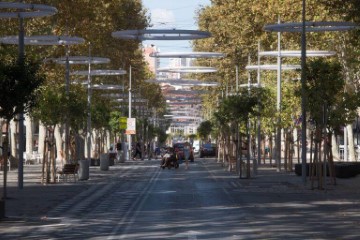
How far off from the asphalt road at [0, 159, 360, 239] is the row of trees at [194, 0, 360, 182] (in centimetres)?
391

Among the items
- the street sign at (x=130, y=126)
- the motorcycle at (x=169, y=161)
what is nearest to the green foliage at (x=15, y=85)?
the motorcycle at (x=169, y=161)

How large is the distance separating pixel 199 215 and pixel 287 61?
170 feet

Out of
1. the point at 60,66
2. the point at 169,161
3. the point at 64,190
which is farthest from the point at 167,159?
the point at 64,190

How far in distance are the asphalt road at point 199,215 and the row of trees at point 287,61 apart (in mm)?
3907

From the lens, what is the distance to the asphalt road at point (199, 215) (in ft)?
69.2

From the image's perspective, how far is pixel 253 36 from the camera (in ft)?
230

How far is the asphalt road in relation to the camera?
830 inches

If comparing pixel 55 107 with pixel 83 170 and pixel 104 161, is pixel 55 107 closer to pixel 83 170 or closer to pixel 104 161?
pixel 83 170

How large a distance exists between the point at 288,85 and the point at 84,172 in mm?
25953

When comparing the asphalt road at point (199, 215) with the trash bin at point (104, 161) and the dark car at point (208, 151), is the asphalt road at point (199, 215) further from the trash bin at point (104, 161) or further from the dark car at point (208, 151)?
the dark car at point (208, 151)

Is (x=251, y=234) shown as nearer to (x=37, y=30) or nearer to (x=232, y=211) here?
(x=232, y=211)

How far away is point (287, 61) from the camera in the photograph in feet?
252

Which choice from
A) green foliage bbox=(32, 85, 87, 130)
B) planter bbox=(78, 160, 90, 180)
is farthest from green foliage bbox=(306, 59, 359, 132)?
green foliage bbox=(32, 85, 87, 130)

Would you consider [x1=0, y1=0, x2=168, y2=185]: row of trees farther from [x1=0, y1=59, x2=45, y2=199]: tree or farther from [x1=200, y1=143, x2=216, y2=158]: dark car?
[x1=200, y1=143, x2=216, y2=158]: dark car
